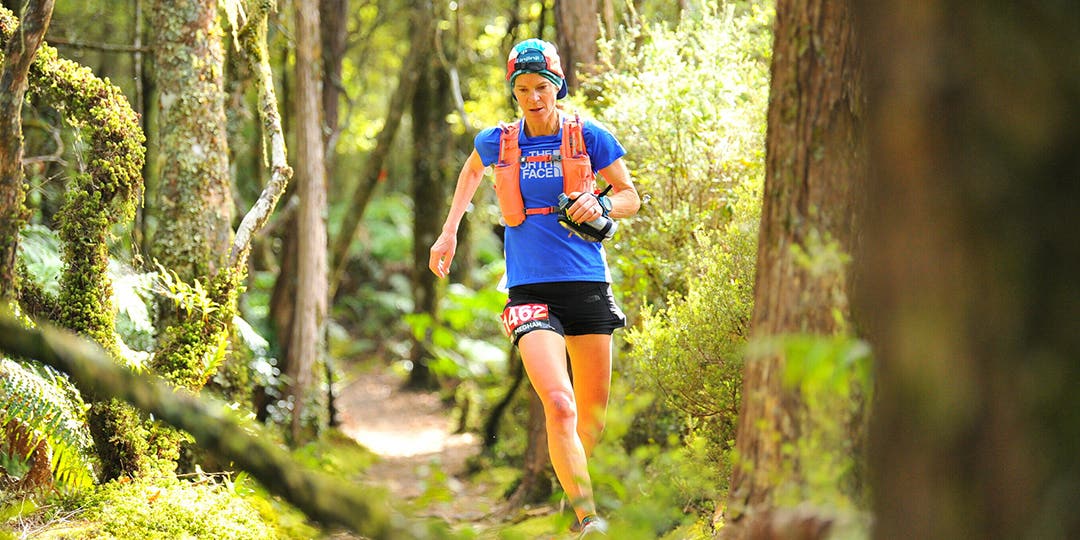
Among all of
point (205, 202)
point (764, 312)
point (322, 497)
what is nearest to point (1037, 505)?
point (764, 312)

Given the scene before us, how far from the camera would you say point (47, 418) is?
5227 millimetres

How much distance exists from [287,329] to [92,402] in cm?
762

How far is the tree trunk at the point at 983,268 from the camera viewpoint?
175 cm

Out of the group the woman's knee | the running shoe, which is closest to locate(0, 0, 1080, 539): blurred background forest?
the running shoe

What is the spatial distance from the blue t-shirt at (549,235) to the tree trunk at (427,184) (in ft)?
36.7

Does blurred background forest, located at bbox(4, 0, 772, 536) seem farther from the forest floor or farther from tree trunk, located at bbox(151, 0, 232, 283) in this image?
the forest floor

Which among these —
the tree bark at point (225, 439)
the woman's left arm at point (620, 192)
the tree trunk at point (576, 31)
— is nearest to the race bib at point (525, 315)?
the woman's left arm at point (620, 192)

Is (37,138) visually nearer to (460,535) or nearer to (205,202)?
(205,202)

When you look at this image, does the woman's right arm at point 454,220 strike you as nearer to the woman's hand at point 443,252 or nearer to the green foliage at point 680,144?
the woman's hand at point 443,252

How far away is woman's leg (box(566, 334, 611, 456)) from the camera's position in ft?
18.1

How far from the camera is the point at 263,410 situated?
472 inches

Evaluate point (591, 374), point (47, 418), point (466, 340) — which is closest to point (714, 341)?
point (591, 374)

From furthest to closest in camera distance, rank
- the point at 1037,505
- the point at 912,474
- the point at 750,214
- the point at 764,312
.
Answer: the point at 750,214, the point at 764,312, the point at 912,474, the point at 1037,505

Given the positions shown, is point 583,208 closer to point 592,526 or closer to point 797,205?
point 592,526
